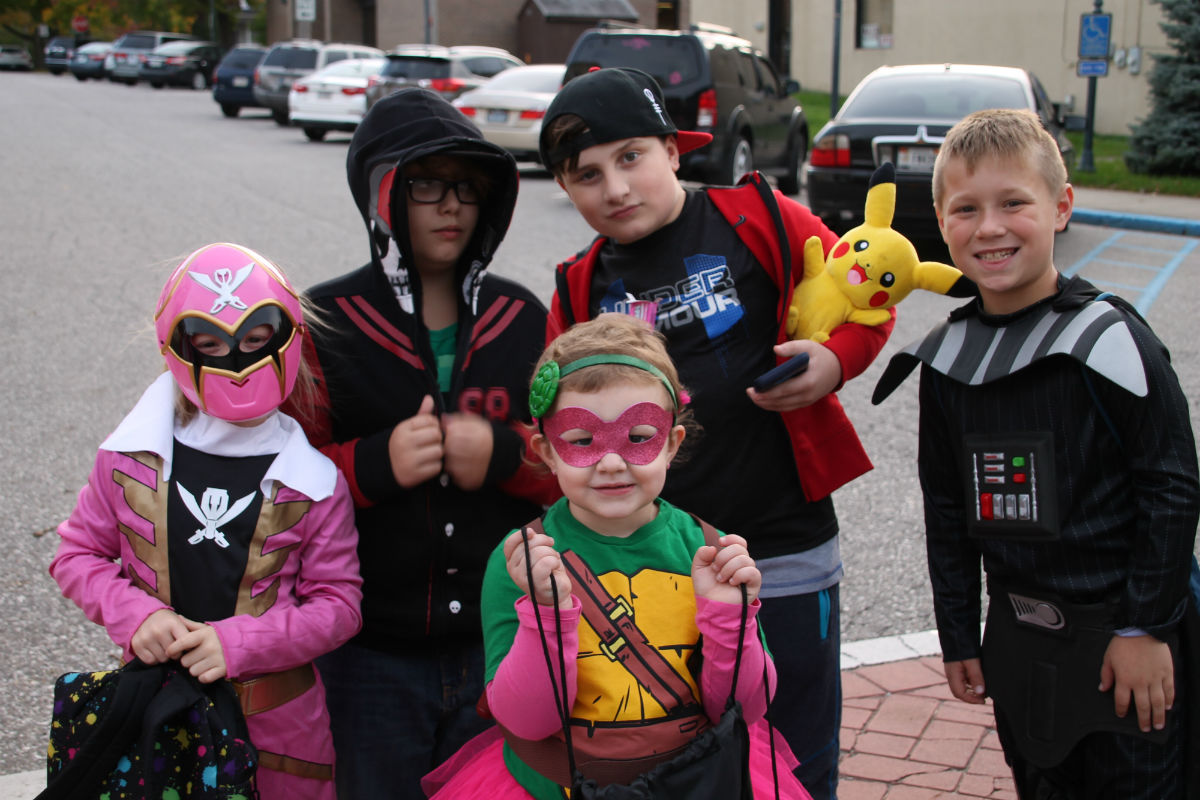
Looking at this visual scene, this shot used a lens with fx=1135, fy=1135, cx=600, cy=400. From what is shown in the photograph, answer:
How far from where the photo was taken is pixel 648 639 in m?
1.97

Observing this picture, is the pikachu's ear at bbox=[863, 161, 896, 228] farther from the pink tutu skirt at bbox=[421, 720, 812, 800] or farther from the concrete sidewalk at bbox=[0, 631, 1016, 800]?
the concrete sidewalk at bbox=[0, 631, 1016, 800]

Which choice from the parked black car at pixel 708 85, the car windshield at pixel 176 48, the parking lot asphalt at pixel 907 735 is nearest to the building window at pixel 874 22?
the parked black car at pixel 708 85

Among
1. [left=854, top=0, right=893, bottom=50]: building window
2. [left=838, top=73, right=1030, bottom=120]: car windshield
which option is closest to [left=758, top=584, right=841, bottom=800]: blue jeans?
[left=838, top=73, right=1030, bottom=120]: car windshield

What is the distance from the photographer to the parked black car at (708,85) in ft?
42.7

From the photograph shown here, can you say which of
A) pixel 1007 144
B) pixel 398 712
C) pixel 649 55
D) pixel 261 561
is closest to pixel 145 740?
pixel 261 561

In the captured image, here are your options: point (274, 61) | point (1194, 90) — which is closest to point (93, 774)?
point (1194, 90)

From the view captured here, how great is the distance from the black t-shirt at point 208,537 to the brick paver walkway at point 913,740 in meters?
1.91

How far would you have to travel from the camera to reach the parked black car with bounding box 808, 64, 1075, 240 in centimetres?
971

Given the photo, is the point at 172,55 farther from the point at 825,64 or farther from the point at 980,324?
the point at 980,324

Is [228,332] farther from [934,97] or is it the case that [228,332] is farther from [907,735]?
[934,97]

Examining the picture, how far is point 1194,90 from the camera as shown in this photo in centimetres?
1594

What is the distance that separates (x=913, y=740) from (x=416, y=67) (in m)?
18.5

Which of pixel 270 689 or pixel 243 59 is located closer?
pixel 270 689

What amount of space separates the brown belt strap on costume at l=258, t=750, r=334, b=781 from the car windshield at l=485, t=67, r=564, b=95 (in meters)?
15.4
